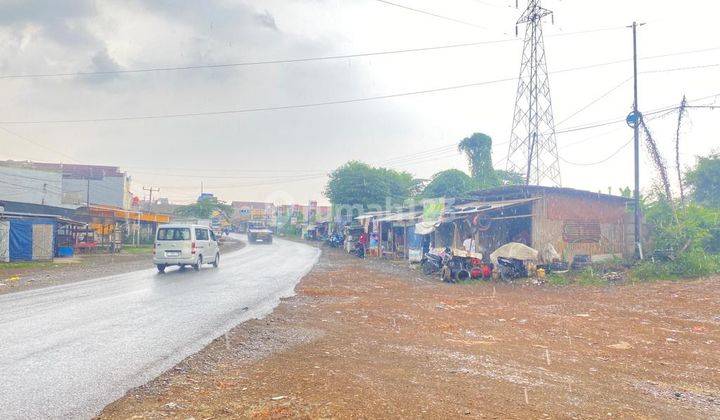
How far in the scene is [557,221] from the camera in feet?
61.3

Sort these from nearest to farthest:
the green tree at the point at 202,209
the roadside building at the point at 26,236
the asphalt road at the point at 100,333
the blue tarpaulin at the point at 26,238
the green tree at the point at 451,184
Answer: the asphalt road at the point at 100,333
the roadside building at the point at 26,236
the blue tarpaulin at the point at 26,238
the green tree at the point at 451,184
the green tree at the point at 202,209

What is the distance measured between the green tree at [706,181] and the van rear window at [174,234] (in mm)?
31914

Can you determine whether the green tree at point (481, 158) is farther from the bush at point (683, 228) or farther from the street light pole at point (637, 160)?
the street light pole at point (637, 160)

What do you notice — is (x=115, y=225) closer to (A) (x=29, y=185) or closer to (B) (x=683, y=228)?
(A) (x=29, y=185)

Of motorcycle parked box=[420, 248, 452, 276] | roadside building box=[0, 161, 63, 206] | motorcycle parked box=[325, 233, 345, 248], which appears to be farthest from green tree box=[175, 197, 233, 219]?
motorcycle parked box=[420, 248, 452, 276]

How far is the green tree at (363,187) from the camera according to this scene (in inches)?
1837

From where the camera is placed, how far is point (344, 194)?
4703 cm

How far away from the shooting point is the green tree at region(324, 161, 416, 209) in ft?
153

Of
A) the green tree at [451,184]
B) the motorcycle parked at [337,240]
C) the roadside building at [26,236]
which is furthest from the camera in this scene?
the motorcycle parked at [337,240]

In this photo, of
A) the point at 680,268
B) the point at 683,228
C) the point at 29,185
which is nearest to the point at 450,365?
the point at 680,268

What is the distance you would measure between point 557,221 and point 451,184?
65.3ft

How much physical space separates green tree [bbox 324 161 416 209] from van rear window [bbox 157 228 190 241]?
29.1 meters

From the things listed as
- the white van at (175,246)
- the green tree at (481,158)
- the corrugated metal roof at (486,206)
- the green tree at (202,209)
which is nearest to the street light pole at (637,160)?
the corrugated metal roof at (486,206)

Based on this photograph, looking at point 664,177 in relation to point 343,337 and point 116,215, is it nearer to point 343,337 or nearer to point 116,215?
point 343,337
